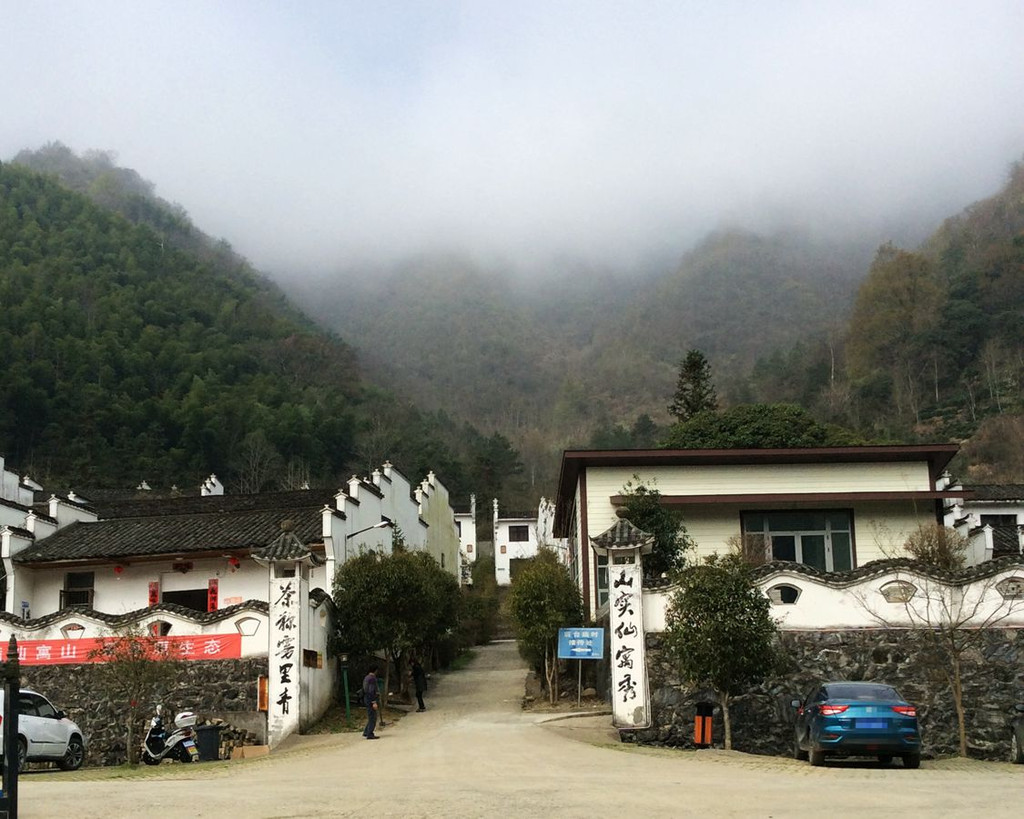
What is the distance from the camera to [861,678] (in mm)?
20297

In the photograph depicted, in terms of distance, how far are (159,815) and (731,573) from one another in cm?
1179

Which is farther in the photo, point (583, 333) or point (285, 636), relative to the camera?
point (583, 333)

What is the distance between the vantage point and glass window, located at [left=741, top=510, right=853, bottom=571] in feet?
95.4

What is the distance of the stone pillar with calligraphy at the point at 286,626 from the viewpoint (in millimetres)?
21859

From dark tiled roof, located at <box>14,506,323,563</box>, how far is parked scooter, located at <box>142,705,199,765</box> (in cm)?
843

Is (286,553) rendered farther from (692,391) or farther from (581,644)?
(692,391)

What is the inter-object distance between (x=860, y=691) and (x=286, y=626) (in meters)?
11.8

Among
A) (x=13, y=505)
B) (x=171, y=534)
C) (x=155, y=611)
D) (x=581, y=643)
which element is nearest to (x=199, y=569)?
(x=171, y=534)

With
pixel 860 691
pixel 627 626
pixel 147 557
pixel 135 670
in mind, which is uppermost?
pixel 147 557

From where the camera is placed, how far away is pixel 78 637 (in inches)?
926

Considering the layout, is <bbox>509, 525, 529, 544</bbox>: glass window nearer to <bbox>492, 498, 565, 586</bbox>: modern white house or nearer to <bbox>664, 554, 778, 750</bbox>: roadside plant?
<bbox>492, 498, 565, 586</bbox>: modern white house

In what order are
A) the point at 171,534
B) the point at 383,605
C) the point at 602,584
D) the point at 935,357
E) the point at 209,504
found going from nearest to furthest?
the point at 383,605
the point at 602,584
the point at 171,534
the point at 209,504
the point at 935,357

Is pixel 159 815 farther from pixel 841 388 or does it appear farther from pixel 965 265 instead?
pixel 965 265

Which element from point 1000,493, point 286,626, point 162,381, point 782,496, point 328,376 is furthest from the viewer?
point 328,376
